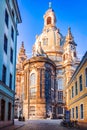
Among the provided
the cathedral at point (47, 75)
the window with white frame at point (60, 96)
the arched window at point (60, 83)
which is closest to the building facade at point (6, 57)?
the cathedral at point (47, 75)

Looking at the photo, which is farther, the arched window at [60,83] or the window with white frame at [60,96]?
the arched window at [60,83]

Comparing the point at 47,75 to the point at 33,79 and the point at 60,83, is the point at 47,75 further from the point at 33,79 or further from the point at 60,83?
the point at 60,83

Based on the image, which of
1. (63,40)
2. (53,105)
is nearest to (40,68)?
(53,105)

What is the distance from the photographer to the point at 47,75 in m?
67.1

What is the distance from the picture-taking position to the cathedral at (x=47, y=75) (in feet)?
209

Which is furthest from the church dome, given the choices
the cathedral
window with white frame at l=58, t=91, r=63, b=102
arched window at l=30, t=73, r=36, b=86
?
arched window at l=30, t=73, r=36, b=86

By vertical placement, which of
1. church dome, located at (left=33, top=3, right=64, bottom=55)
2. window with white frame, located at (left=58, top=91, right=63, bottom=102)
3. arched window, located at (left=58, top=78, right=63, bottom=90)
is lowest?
window with white frame, located at (left=58, top=91, right=63, bottom=102)

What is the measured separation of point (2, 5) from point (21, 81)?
184 ft

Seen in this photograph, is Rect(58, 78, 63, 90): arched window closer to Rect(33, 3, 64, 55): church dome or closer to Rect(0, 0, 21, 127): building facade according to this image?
Rect(33, 3, 64, 55): church dome

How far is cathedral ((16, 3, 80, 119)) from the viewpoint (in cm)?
6372

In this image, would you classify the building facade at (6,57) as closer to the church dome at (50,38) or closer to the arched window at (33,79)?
the arched window at (33,79)

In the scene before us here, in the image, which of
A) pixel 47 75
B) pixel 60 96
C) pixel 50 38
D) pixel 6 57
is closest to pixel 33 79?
pixel 47 75

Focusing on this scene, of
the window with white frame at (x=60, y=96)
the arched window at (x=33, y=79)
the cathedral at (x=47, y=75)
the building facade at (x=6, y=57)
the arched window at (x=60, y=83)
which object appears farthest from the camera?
the arched window at (x=60, y=83)

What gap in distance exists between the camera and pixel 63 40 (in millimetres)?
87062
